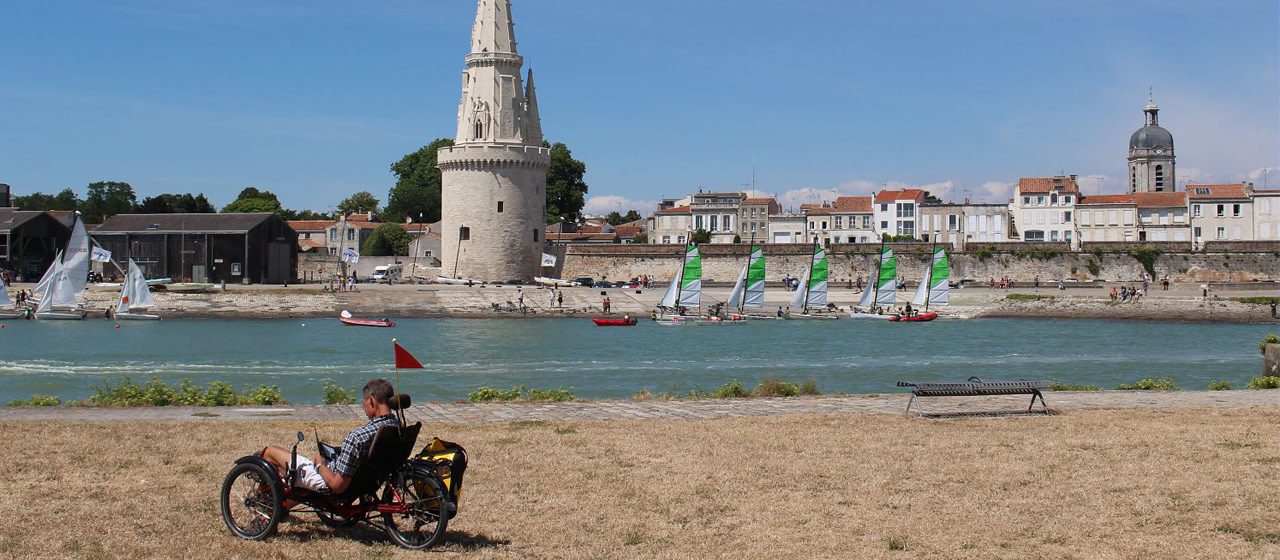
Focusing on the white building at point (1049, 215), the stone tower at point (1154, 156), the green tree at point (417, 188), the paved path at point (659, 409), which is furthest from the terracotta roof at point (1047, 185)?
the paved path at point (659, 409)

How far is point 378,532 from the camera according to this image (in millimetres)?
6957

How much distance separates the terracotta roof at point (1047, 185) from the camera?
7031cm

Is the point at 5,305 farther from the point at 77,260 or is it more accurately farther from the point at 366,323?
the point at 366,323

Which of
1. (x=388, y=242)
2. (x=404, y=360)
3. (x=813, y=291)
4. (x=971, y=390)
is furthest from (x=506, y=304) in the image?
(x=404, y=360)

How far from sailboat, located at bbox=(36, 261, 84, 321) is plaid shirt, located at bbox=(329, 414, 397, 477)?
41187mm

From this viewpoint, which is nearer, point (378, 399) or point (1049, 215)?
point (378, 399)

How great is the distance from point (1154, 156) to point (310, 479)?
A: 300 feet

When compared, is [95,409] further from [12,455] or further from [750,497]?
[750,497]

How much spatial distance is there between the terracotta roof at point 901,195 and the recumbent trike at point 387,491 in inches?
2674

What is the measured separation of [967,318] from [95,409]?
39.8 metres

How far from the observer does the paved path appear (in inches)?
470

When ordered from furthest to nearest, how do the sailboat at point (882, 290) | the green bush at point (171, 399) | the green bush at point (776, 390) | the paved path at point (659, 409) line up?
the sailboat at point (882, 290)
the green bush at point (776, 390)
the green bush at point (171, 399)
the paved path at point (659, 409)

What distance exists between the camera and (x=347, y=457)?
6543 millimetres

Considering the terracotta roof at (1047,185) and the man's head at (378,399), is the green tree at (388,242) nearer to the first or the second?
the terracotta roof at (1047,185)
